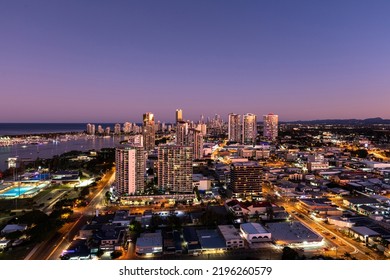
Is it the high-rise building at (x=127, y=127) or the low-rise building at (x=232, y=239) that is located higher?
the high-rise building at (x=127, y=127)

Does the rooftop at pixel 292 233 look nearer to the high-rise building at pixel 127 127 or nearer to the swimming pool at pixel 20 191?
the swimming pool at pixel 20 191

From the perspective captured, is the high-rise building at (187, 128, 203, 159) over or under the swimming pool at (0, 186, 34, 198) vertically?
over

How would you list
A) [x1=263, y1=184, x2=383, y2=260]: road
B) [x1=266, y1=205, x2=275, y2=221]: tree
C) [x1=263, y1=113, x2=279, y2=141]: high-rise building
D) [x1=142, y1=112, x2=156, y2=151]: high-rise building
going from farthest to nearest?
[x1=263, y1=113, x2=279, y2=141]: high-rise building, [x1=142, y1=112, x2=156, y2=151]: high-rise building, [x1=266, y1=205, x2=275, y2=221]: tree, [x1=263, y1=184, x2=383, y2=260]: road

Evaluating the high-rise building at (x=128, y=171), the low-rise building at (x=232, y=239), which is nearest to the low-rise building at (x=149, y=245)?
the low-rise building at (x=232, y=239)

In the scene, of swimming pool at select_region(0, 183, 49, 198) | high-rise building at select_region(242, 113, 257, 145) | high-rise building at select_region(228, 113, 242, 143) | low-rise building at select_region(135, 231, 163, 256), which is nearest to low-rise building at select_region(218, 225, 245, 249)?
low-rise building at select_region(135, 231, 163, 256)

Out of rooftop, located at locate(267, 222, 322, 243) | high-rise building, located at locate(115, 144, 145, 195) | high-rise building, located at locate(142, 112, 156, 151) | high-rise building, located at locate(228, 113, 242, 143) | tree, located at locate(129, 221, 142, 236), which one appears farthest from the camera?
high-rise building, located at locate(228, 113, 242, 143)

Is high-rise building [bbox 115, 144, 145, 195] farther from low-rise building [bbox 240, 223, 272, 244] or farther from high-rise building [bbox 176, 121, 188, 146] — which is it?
high-rise building [bbox 176, 121, 188, 146]
